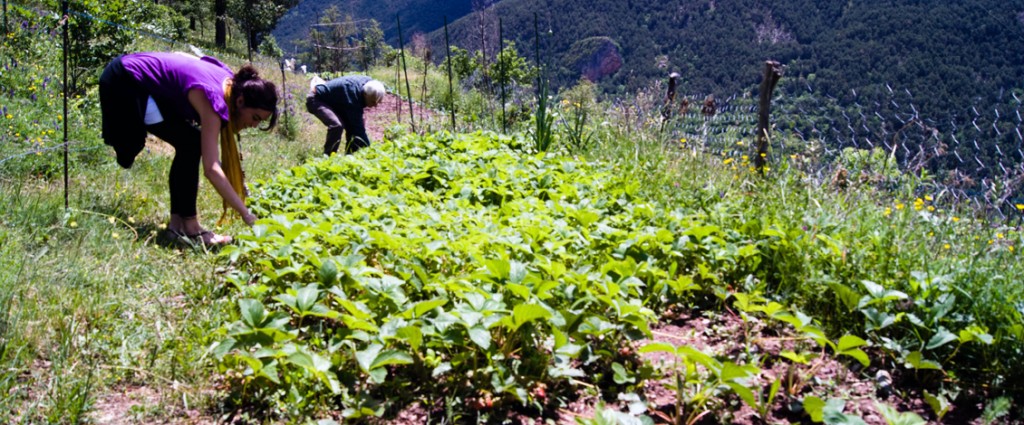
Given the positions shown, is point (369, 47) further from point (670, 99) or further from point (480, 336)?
point (480, 336)

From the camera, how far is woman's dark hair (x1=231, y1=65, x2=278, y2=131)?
3639 millimetres

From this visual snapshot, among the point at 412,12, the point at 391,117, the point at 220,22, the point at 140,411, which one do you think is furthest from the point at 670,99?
the point at 412,12

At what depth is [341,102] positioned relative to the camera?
658 centimetres

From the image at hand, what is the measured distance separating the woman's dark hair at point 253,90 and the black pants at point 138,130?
365 mm

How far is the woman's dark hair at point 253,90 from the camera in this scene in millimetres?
3639

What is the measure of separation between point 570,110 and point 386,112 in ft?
16.7

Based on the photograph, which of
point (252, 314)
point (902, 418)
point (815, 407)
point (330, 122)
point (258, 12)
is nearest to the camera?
point (902, 418)

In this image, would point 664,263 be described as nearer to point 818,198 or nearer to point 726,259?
point 726,259

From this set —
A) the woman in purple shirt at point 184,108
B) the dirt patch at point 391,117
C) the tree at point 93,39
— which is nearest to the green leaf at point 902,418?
the woman in purple shirt at point 184,108

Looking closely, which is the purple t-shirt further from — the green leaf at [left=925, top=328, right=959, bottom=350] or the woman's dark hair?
the green leaf at [left=925, top=328, right=959, bottom=350]

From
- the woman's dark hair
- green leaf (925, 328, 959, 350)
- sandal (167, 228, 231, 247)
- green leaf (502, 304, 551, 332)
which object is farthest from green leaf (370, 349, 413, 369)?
sandal (167, 228, 231, 247)

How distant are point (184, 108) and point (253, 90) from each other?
385mm

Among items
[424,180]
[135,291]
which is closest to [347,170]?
[424,180]

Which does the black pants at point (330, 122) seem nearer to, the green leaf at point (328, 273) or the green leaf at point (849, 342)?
the green leaf at point (328, 273)
